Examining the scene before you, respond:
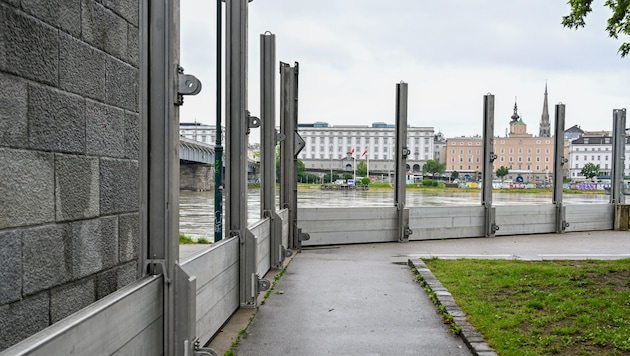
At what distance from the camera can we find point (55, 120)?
318cm

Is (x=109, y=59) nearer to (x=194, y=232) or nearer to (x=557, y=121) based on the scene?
(x=194, y=232)

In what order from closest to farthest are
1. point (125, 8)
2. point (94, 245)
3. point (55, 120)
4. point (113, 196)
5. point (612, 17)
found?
1. point (55, 120)
2. point (94, 245)
3. point (113, 196)
4. point (125, 8)
5. point (612, 17)

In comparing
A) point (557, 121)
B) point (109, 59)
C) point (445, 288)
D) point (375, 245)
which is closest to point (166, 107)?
point (109, 59)

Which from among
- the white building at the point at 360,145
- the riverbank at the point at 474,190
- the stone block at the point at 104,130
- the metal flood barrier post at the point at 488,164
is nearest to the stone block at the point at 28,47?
the stone block at the point at 104,130

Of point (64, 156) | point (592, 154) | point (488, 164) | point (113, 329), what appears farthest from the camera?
point (592, 154)

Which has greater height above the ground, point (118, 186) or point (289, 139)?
point (289, 139)

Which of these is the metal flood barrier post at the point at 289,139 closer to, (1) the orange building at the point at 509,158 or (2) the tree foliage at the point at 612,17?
(2) the tree foliage at the point at 612,17

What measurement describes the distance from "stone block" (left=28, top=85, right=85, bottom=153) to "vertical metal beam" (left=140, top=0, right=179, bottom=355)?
398mm

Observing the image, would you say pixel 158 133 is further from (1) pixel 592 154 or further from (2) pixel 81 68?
(1) pixel 592 154

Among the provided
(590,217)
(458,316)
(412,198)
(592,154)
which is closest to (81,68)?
(458,316)

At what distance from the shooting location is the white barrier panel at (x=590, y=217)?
17.6 meters

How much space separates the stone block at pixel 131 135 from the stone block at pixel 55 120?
2.23ft

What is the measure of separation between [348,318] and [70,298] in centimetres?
361

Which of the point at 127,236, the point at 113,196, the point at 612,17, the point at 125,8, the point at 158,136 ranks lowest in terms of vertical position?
the point at 127,236
